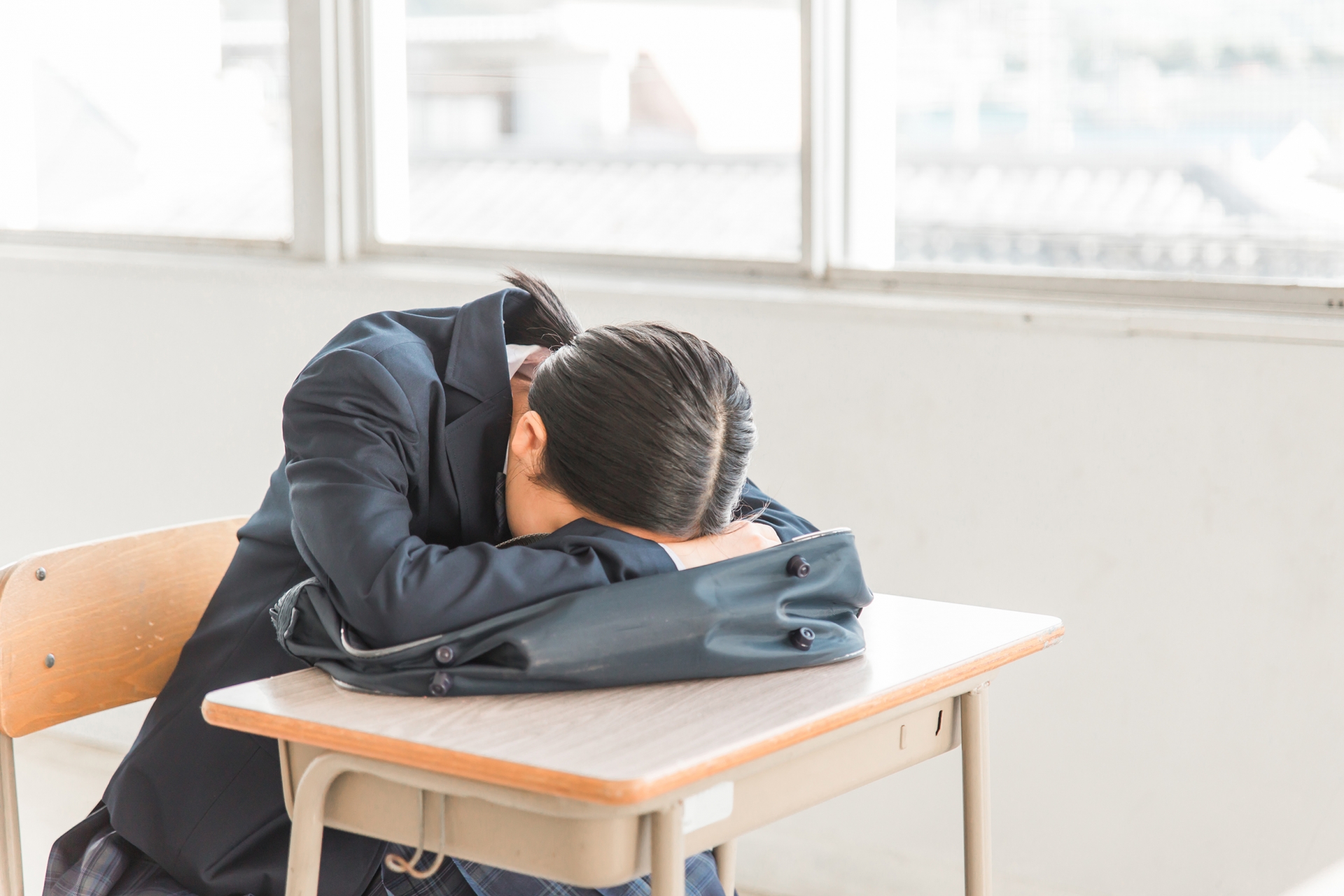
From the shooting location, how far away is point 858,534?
2.14m

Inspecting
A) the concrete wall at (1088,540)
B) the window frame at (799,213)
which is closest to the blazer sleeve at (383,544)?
the concrete wall at (1088,540)

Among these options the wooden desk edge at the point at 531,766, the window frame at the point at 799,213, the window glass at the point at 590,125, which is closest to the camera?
the wooden desk edge at the point at 531,766

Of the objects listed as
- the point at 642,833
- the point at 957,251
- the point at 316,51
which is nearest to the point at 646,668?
the point at 642,833

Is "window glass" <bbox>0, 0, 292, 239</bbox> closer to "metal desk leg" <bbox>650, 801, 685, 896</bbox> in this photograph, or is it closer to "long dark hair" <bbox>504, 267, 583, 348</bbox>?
"long dark hair" <bbox>504, 267, 583, 348</bbox>

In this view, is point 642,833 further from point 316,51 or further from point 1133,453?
point 316,51

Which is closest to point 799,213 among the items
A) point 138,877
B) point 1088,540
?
point 1088,540

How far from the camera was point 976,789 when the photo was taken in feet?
4.17

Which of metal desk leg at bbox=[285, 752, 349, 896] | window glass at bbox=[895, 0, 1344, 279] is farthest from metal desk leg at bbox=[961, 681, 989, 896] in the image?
window glass at bbox=[895, 0, 1344, 279]

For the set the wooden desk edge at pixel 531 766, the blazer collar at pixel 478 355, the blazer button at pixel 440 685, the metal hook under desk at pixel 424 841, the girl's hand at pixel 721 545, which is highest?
the blazer collar at pixel 478 355

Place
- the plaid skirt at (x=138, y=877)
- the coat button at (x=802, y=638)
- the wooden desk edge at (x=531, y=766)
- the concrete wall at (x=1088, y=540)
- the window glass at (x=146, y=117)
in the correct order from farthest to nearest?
the window glass at (x=146, y=117) < the concrete wall at (x=1088, y=540) < the plaid skirt at (x=138, y=877) < the coat button at (x=802, y=638) < the wooden desk edge at (x=531, y=766)

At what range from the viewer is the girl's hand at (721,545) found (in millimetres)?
1192

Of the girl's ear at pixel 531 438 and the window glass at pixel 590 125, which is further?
the window glass at pixel 590 125

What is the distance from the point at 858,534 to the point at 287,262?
127 cm

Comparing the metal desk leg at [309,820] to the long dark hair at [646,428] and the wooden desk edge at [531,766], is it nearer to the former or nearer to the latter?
the wooden desk edge at [531,766]
